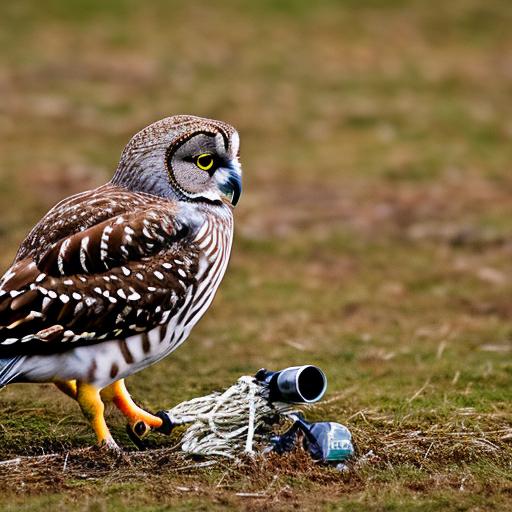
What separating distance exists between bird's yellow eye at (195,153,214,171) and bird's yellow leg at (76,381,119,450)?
1.32 meters

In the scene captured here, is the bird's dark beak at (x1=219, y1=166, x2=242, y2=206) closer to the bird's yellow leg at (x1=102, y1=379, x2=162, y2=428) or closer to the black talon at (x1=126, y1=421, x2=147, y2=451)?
the bird's yellow leg at (x1=102, y1=379, x2=162, y2=428)

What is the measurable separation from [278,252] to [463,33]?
10.9 metres

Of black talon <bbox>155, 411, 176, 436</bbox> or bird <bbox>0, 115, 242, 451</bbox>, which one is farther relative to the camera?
black talon <bbox>155, 411, 176, 436</bbox>

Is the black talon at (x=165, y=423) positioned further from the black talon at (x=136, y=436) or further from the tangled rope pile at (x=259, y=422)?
the black talon at (x=136, y=436)

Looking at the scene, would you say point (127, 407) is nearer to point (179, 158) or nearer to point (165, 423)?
point (165, 423)

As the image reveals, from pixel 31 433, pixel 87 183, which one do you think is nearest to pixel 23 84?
pixel 87 183

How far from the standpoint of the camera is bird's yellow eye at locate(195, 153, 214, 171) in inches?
220

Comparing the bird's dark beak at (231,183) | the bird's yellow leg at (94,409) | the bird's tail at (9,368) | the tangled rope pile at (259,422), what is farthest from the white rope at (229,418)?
the bird's dark beak at (231,183)

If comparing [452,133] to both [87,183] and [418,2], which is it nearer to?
[87,183]

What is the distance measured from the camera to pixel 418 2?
21516 mm

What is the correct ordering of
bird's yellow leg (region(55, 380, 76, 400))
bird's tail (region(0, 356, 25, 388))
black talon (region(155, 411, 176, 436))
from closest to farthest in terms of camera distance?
1. bird's tail (region(0, 356, 25, 388))
2. bird's yellow leg (region(55, 380, 76, 400))
3. black talon (region(155, 411, 176, 436))

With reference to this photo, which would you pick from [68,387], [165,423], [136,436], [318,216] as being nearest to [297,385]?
[165,423]

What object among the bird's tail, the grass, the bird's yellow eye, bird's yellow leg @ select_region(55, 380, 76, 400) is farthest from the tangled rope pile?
the bird's yellow eye

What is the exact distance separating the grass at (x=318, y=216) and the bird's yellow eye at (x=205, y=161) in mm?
1522
